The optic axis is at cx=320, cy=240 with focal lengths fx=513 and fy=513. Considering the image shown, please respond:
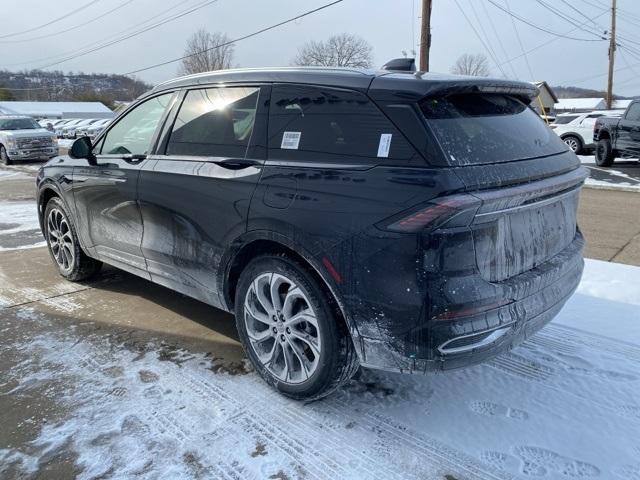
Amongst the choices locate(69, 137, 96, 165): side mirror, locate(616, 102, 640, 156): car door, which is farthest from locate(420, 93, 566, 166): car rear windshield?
locate(616, 102, 640, 156): car door

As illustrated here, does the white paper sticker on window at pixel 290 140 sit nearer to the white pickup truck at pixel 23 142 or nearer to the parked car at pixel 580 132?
the parked car at pixel 580 132

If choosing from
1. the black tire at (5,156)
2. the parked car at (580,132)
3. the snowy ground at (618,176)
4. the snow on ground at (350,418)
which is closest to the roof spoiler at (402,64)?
the snow on ground at (350,418)

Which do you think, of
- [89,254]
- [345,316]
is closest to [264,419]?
[345,316]

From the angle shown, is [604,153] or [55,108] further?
[55,108]

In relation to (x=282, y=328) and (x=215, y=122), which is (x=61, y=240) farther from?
(x=282, y=328)

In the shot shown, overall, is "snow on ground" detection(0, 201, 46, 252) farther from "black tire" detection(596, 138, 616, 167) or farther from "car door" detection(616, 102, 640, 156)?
"black tire" detection(596, 138, 616, 167)

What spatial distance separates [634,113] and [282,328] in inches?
555

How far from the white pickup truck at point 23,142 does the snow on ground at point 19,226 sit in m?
9.63

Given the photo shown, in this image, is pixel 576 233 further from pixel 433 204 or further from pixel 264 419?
pixel 264 419

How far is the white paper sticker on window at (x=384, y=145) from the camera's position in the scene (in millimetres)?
2420

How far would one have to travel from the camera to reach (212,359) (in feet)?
11.2

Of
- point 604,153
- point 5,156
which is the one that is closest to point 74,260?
point 604,153

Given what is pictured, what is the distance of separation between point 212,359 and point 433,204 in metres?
1.95

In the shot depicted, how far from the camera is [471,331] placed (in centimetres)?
231
